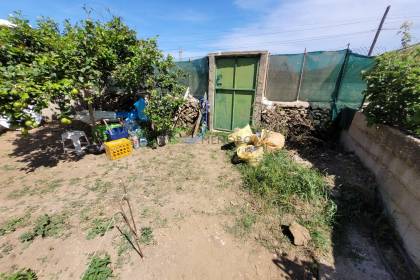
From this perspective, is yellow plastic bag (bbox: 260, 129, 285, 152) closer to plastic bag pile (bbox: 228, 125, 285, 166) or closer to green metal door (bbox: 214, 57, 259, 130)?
plastic bag pile (bbox: 228, 125, 285, 166)

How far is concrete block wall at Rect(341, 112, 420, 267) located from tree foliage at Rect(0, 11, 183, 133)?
506 cm

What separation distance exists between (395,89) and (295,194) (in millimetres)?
2481

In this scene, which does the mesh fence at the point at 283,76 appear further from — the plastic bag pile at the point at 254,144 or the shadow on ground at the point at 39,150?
the shadow on ground at the point at 39,150

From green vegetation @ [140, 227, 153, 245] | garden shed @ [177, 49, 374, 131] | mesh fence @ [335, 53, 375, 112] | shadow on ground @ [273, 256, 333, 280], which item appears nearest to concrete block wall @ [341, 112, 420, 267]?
shadow on ground @ [273, 256, 333, 280]

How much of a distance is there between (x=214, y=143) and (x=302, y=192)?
331 centimetres

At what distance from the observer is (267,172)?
3.93 metres

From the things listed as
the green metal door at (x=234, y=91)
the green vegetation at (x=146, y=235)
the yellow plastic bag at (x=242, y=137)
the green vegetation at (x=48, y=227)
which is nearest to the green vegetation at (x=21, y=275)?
the green vegetation at (x=48, y=227)

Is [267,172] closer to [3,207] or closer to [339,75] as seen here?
[339,75]

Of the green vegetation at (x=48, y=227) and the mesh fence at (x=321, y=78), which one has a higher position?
the mesh fence at (x=321, y=78)

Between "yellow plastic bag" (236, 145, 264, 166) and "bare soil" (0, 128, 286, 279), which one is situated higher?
"yellow plastic bag" (236, 145, 264, 166)

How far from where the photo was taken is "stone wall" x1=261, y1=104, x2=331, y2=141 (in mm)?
5359

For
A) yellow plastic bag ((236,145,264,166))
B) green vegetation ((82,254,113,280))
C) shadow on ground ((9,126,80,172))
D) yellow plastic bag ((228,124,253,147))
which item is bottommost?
green vegetation ((82,254,113,280))

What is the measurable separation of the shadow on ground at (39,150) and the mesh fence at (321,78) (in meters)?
6.41

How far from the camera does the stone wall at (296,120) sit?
5.36m
